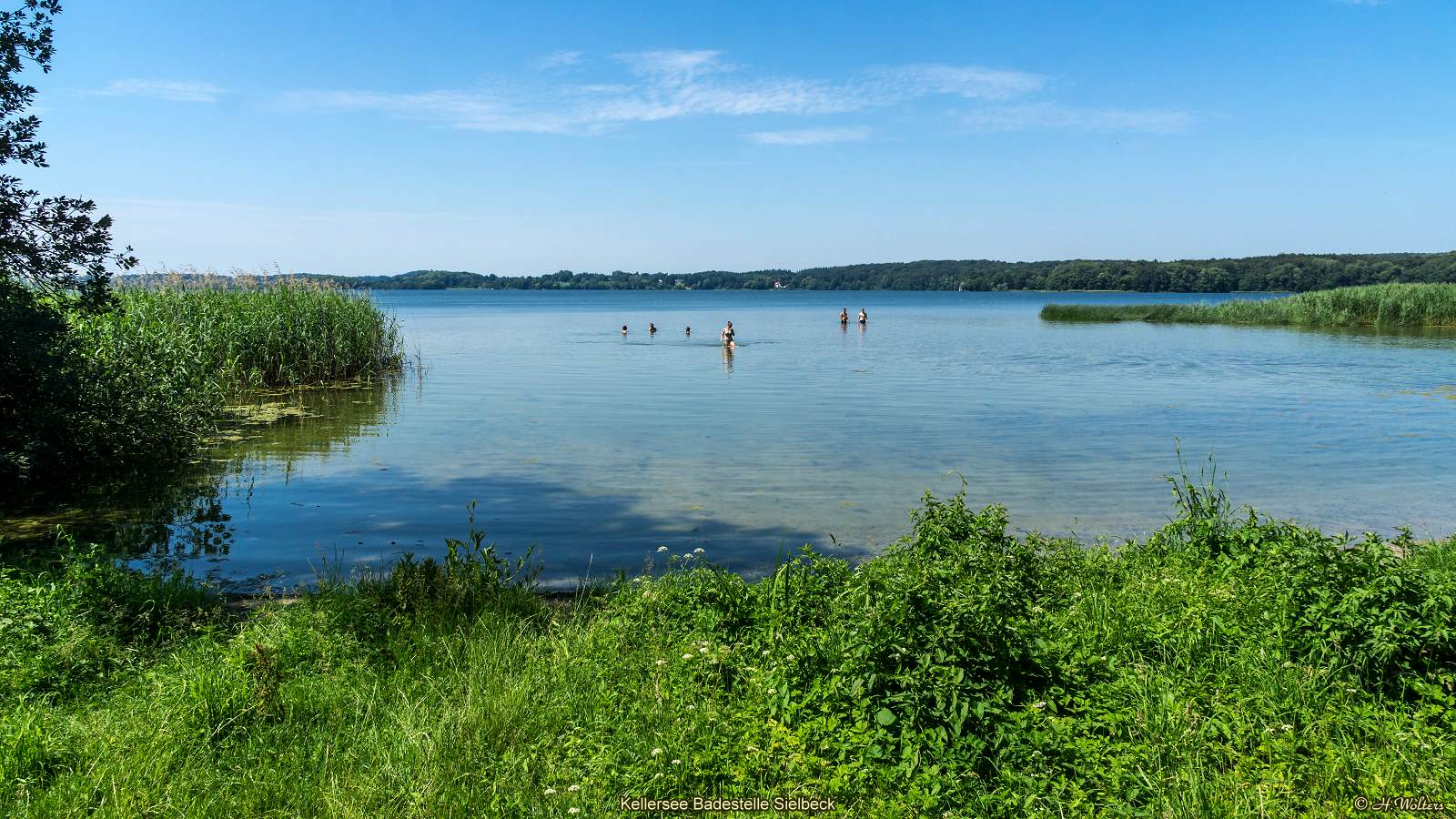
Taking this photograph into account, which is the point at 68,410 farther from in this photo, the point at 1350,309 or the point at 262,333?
the point at 1350,309

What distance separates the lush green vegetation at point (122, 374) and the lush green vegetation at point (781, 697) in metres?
4.00

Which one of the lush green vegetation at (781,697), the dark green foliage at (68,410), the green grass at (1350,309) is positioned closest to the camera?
the lush green vegetation at (781,697)

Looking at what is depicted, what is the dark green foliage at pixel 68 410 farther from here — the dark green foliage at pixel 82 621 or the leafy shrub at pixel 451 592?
the leafy shrub at pixel 451 592

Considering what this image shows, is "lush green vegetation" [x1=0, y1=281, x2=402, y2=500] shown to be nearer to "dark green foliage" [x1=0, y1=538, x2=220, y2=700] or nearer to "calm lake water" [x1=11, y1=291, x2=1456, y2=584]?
"calm lake water" [x1=11, y1=291, x2=1456, y2=584]

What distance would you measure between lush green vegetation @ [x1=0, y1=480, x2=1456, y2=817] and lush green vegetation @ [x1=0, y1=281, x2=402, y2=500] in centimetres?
400

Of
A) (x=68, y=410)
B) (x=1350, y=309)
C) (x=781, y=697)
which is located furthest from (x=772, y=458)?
(x=1350, y=309)

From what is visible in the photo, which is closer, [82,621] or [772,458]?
[82,621]

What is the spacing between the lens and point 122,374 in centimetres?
1232

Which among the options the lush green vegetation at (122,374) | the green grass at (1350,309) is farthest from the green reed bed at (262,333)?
the green grass at (1350,309)

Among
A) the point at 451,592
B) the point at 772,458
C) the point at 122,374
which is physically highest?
the point at 122,374

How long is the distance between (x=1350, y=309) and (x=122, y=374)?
58484 millimetres

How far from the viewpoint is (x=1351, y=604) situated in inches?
207

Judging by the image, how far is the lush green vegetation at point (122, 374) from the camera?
969 centimetres

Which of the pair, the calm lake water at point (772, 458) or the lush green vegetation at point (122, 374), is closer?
the lush green vegetation at point (122, 374)
